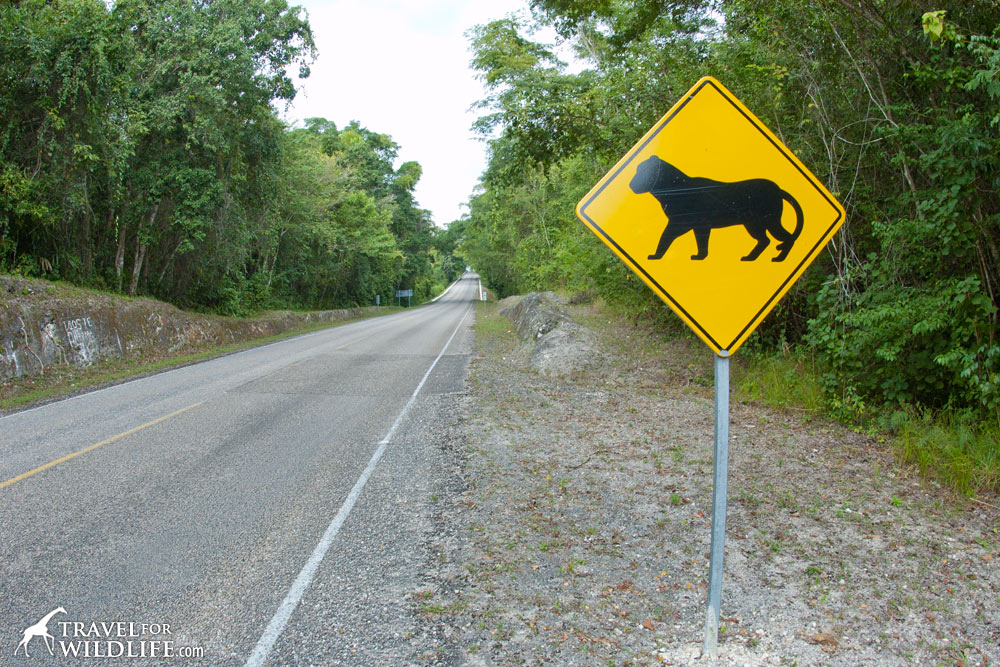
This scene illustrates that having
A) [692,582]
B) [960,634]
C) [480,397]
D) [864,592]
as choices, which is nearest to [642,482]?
[692,582]

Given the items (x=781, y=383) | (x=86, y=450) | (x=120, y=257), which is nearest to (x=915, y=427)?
(x=781, y=383)

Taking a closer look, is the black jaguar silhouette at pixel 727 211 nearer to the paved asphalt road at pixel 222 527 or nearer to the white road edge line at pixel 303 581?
the paved asphalt road at pixel 222 527

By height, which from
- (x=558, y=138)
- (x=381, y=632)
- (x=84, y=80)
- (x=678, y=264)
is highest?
(x=84, y=80)

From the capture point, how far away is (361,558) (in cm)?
402

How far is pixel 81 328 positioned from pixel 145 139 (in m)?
Answer: 6.28

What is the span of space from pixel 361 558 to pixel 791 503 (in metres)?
3.26

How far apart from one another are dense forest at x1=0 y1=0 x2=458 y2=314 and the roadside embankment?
1.53m

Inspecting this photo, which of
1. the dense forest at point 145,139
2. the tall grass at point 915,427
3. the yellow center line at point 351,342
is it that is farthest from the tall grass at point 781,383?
the dense forest at point 145,139

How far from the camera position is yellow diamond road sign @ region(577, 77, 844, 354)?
106 inches

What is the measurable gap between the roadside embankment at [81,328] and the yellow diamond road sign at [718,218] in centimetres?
1333

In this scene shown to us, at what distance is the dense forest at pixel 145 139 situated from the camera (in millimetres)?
13516

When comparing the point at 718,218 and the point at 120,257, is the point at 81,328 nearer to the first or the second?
the point at 120,257

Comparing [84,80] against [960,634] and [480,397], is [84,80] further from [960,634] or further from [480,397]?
[960,634]

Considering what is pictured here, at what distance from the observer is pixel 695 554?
12.8 ft
